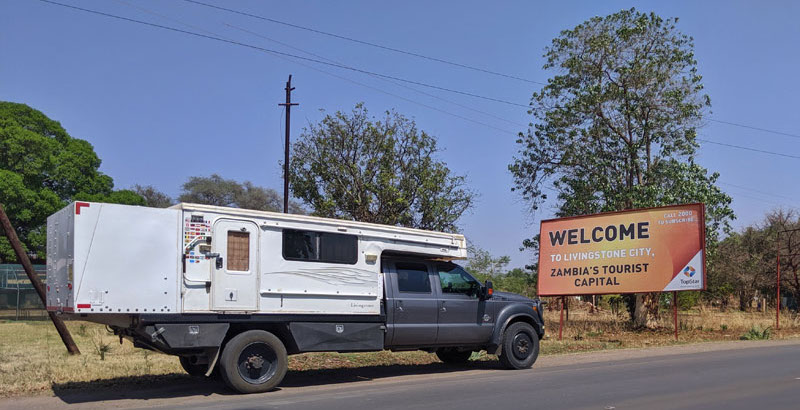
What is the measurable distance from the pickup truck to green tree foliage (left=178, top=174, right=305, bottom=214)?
4672cm

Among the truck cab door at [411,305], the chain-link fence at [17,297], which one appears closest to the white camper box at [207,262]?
the truck cab door at [411,305]

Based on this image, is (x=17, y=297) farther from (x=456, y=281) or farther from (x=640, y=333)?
(x=640, y=333)

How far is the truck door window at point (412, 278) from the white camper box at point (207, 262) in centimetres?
53

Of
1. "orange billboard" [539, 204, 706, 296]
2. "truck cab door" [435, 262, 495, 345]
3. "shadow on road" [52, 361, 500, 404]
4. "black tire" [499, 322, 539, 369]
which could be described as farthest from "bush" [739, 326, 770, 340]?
"truck cab door" [435, 262, 495, 345]

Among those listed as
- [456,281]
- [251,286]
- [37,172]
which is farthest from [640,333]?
[37,172]

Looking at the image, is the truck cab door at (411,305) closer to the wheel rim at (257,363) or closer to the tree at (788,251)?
the wheel rim at (257,363)

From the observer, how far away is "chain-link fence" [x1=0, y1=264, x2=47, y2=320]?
30.2m

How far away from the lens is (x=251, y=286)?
10203 mm

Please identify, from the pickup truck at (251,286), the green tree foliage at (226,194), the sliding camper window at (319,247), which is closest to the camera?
the pickup truck at (251,286)

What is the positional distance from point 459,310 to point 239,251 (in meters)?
4.18

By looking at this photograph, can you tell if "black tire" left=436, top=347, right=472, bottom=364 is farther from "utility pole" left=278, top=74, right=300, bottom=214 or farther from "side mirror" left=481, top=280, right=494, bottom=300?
"utility pole" left=278, top=74, right=300, bottom=214

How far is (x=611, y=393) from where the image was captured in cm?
961

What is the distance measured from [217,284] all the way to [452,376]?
4549 mm

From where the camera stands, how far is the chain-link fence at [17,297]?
30156 millimetres
